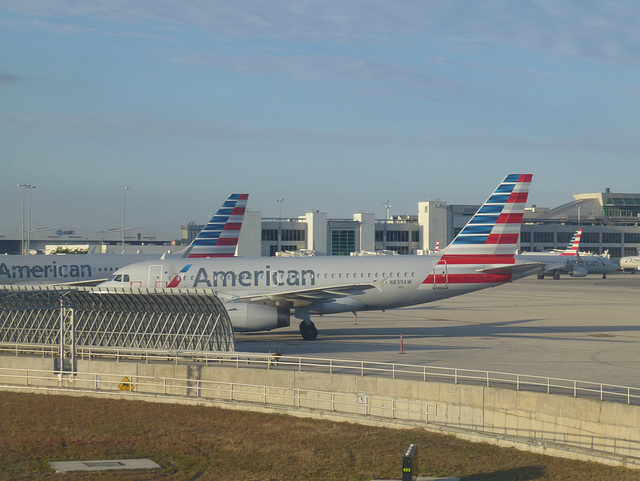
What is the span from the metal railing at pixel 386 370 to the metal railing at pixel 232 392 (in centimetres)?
114

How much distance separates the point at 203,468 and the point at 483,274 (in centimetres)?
2729

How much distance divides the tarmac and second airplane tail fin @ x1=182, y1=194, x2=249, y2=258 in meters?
14.8

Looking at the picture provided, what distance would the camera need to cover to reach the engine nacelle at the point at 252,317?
137 ft

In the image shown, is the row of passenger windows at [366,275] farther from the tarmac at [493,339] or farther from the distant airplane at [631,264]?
the distant airplane at [631,264]

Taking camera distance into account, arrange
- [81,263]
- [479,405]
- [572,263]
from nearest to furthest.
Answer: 1. [479,405]
2. [81,263]
3. [572,263]

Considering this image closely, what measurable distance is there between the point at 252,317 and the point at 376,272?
884 cm

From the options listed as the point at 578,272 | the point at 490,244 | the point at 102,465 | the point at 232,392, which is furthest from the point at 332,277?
Answer: the point at 578,272

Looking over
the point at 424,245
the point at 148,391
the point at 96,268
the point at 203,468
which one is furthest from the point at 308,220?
the point at 203,468

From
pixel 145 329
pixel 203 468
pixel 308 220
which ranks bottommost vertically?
pixel 203 468

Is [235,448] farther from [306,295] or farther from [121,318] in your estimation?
[306,295]

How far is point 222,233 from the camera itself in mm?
70375

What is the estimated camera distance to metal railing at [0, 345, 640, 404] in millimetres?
27781

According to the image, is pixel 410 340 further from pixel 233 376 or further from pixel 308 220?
pixel 308 220

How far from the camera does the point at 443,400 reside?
28.3m
